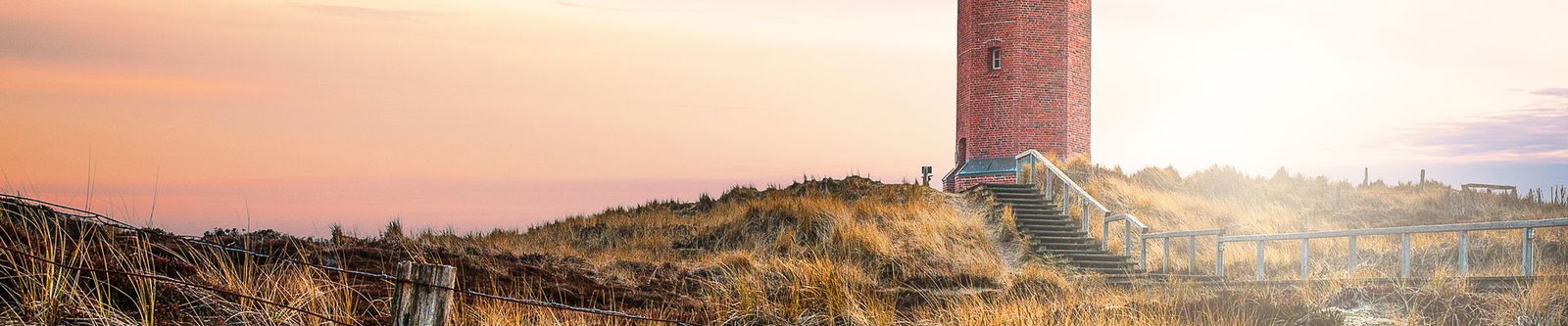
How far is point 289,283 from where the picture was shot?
8.91 m

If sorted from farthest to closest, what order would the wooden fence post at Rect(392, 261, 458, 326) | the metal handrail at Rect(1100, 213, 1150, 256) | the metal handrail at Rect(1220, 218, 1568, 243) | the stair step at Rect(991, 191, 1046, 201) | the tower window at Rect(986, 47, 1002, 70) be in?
the tower window at Rect(986, 47, 1002, 70)
the stair step at Rect(991, 191, 1046, 201)
the metal handrail at Rect(1100, 213, 1150, 256)
the metal handrail at Rect(1220, 218, 1568, 243)
the wooden fence post at Rect(392, 261, 458, 326)

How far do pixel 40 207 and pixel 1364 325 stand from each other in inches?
418

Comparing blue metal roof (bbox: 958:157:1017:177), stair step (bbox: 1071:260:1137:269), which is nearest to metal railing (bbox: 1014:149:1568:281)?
stair step (bbox: 1071:260:1137:269)

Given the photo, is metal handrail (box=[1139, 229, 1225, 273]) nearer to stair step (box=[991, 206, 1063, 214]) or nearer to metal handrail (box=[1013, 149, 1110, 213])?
metal handrail (box=[1013, 149, 1110, 213])

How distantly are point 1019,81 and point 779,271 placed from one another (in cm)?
1508

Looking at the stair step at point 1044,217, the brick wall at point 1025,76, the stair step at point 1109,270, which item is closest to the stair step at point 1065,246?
the stair step at point 1109,270

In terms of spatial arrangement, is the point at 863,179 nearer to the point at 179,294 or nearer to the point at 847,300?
the point at 847,300

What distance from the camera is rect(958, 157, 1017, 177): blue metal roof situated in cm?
2845

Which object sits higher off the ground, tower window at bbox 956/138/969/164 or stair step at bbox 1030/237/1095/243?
tower window at bbox 956/138/969/164

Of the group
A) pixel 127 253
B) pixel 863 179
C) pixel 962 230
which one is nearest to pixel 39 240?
pixel 127 253

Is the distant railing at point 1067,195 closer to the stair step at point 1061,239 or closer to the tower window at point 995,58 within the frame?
the stair step at point 1061,239

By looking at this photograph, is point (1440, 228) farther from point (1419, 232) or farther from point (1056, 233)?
point (1056, 233)

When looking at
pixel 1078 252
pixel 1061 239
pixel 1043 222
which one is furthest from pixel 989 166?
pixel 1078 252

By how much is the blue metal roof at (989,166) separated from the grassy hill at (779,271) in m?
1.85
